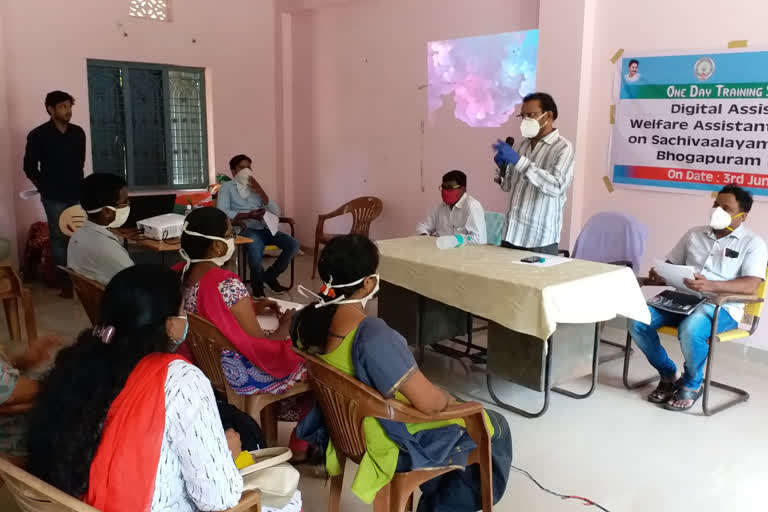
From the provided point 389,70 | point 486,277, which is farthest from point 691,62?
point 389,70

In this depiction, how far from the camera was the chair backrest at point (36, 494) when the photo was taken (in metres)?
1.22

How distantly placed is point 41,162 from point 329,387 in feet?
13.9

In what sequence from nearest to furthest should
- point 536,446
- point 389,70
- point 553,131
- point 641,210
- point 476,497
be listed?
point 476,497 < point 536,446 < point 553,131 < point 641,210 < point 389,70

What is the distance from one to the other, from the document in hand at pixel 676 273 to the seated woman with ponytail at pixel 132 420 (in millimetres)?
2501

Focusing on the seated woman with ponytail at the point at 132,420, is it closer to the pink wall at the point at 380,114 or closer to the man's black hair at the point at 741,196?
the man's black hair at the point at 741,196

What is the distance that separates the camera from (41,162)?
518cm

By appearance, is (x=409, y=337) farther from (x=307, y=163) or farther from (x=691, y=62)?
(x=307, y=163)

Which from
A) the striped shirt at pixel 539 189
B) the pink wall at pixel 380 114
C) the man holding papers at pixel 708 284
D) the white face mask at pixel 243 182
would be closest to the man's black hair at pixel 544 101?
the striped shirt at pixel 539 189

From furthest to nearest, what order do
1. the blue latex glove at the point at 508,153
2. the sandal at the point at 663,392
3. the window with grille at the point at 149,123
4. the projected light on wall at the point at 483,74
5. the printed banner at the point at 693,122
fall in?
the window with grille at the point at 149,123
the projected light on wall at the point at 483,74
the printed banner at the point at 693,122
the blue latex glove at the point at 508,153
the sandal at the point at 663,392

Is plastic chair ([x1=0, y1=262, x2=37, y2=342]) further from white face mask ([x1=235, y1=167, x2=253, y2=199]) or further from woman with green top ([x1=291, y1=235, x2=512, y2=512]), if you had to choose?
woman with green top ([x1=291, y1=235, x2=512, y2=512])

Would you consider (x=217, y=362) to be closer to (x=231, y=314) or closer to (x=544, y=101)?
(x=231, y=314)

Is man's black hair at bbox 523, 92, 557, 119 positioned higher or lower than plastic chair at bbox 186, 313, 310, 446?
higher

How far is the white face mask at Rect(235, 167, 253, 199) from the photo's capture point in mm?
5328

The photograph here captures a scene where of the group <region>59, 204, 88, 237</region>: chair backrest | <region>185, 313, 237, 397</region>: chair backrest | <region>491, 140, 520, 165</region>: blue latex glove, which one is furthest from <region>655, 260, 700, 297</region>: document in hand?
<region>59, 204, 88, 237</region>: chair backrest
